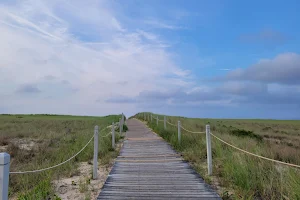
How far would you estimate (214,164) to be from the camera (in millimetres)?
7211

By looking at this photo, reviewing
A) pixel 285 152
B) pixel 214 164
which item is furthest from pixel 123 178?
pixel 285 152

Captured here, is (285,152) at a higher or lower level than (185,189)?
higher

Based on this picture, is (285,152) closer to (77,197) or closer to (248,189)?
(248,189)

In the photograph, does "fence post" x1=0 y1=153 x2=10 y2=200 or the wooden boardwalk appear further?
the wooden boardwalk

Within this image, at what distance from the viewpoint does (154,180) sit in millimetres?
6152

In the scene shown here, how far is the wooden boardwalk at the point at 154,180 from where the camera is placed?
5.10m

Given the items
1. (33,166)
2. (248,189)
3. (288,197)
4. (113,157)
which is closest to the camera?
(288,197)

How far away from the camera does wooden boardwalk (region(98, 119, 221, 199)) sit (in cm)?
510

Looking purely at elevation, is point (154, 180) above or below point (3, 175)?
below

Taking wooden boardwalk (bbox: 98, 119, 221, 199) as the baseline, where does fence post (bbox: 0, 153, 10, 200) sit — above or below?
above

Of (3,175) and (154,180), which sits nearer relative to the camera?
(3,175)

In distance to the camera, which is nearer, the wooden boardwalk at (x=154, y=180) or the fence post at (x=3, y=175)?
the fence post at (x=3, y=175)

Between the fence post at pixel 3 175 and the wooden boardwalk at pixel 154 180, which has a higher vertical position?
the fence post at pixel 3 175

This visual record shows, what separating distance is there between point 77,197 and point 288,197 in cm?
408
